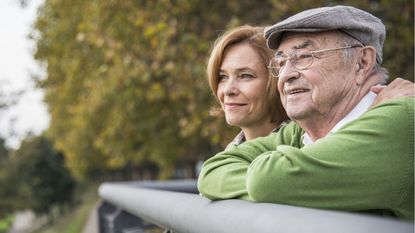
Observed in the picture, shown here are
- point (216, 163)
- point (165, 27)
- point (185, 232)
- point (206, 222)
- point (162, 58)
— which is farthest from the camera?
point (162, 58)

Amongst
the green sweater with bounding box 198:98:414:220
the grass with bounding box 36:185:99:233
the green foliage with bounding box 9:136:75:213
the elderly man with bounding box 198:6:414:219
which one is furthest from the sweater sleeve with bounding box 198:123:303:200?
the green foliage with bounding box 9:136:75:213

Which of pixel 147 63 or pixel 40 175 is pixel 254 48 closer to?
pixel 147 63

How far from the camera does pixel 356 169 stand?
1372 millimetres

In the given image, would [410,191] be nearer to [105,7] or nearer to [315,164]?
[315,164]

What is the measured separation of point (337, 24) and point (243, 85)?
1023mm

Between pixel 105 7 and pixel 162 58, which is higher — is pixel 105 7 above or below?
above

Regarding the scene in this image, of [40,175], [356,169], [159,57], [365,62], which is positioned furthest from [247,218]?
[40,175]

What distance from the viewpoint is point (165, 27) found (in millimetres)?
7625

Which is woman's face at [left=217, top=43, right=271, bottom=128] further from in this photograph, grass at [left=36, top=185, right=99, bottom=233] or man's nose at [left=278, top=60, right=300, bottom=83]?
grass at [left=36, top=185, right=99, bottom=233]

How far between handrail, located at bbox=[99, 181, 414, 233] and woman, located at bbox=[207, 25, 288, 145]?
703 millimetres

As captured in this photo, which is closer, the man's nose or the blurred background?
the man's nose

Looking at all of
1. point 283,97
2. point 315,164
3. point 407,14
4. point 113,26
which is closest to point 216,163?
point 283,97

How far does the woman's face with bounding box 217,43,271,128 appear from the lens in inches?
106

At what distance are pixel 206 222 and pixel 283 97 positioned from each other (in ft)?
1.98
